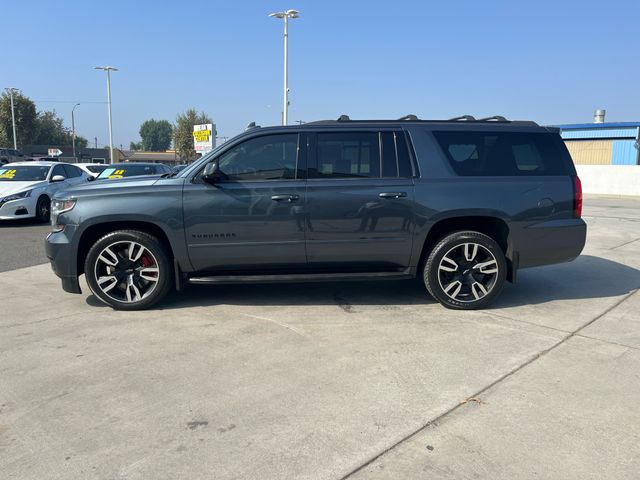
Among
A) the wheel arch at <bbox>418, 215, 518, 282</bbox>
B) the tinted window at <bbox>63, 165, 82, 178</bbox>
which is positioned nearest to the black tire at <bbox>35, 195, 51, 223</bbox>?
the tinted window at <bbox>63, 165, 82, 178</bbox>

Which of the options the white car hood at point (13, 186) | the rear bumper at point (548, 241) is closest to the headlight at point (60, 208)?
the rear bumper at point (548, 241)

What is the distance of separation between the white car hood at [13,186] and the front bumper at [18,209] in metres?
0.31

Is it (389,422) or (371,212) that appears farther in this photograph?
(371,212)

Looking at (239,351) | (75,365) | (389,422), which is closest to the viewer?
(389,422)

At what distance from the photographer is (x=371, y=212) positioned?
4898 millimetres

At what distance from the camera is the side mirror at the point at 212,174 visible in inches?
189

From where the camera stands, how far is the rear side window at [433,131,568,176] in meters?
5.10

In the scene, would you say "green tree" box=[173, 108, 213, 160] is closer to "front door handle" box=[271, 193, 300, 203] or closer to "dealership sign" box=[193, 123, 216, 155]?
"dealership sign" box=[193, 123, 216, 155]

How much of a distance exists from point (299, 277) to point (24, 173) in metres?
10.6

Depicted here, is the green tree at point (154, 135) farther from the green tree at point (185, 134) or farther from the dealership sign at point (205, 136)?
the dealership sign at point (205, 136)

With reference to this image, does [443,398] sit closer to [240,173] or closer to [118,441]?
[118,441]

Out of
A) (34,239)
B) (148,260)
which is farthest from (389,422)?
(34,239)

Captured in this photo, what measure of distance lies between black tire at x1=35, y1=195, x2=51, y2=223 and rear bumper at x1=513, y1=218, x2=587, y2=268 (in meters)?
11.1

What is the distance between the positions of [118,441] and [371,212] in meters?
3.05
